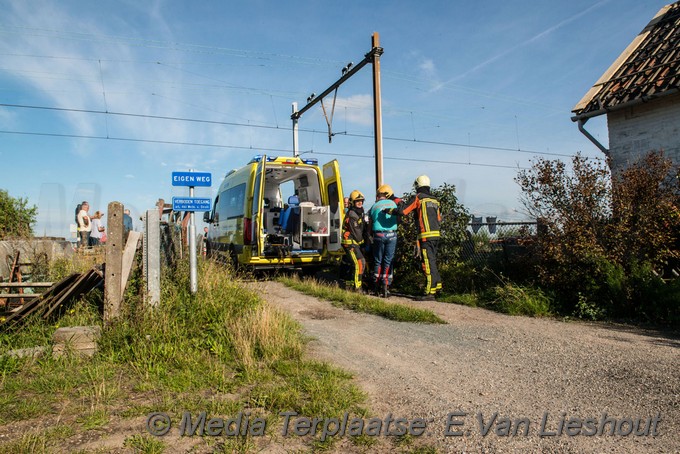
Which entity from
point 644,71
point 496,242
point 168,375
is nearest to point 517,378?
point 168,375

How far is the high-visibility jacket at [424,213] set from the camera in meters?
8.04

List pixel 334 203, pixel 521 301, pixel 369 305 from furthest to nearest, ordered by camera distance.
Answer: pixel 334 203
pixel 369 305
pixel 521 301

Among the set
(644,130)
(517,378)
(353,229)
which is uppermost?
(644,130)

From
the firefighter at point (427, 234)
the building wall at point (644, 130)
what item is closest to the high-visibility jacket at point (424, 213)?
the firefighter at point (427, 234)

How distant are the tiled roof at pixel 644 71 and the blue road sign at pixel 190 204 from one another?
323 inches

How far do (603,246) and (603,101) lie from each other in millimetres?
4768

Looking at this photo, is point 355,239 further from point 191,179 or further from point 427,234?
point 191,179

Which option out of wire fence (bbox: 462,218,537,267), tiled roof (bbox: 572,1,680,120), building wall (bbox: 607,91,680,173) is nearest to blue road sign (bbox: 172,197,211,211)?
wire fence (bbox: 462,218,537,267)

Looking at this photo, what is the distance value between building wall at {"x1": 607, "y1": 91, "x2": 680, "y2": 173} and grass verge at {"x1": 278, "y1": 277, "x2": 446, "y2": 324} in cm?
513

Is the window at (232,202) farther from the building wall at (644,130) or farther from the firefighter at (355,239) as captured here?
the building wall at (644,130)

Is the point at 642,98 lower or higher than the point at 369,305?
higher

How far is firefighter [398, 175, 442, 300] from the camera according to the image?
802 cm

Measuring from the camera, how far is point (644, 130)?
9.66m

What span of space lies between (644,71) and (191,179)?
9214 millimetres
